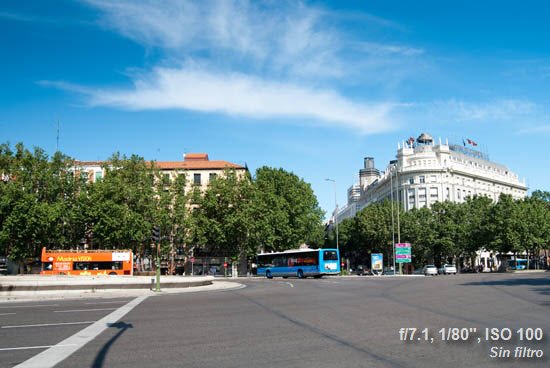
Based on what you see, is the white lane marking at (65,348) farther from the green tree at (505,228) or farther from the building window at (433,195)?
the building window at (433,195)

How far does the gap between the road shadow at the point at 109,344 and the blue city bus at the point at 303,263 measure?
1527 inches

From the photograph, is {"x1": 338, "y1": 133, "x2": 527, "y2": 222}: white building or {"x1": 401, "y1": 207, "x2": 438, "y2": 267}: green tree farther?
{"x1": 338, "y1": 133, "x2": 527, "y2": 222}: white building

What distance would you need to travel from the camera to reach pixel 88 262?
50.9m

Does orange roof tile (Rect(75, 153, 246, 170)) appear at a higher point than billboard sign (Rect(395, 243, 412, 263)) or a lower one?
higher

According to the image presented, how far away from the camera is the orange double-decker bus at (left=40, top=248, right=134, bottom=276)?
165 feet

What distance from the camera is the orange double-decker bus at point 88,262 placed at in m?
50.3

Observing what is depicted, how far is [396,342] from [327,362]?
197cm

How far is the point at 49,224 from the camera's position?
2147 inches

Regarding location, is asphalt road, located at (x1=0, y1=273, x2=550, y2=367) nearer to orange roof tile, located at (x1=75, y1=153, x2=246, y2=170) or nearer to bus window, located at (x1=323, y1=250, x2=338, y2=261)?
bus window, located at (x1=323, y1=250, x2=338, y2=261)

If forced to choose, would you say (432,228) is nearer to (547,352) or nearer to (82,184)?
(82,184)

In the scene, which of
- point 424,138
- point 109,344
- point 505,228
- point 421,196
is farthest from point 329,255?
point 424,138

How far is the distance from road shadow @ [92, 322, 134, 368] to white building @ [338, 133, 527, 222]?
86797mm

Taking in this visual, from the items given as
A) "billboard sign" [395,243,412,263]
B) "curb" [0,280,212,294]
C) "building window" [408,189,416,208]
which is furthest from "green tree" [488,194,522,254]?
"curb" [0,280,212,294]

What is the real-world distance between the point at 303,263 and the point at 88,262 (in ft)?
71.1
